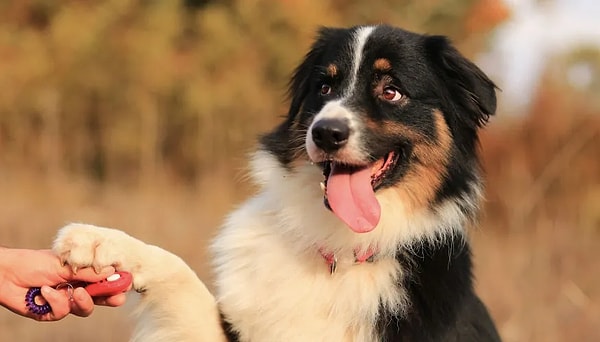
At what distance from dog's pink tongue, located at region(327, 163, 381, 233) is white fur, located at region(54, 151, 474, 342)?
0.49 feet

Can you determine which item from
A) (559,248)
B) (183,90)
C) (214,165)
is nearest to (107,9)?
(183,90)

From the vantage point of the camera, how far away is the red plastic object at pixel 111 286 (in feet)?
11.1

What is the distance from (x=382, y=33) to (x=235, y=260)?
144cm

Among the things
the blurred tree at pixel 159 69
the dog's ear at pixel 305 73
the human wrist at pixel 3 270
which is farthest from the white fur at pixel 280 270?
the blurred tree at pixel 159 69

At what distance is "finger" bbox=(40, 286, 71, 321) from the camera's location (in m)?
3.32

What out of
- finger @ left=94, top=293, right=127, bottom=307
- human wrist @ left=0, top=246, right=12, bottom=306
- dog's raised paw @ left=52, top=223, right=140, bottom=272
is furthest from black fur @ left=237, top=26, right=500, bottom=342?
human wrist @ left=0, top=246, right=12, bottom=306

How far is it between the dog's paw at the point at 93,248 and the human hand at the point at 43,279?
41 millimetres

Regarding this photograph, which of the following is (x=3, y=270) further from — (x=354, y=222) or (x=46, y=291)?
(x=354, y=222)

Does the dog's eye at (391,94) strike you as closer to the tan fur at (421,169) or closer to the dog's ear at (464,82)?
the tan fur at (421,169)

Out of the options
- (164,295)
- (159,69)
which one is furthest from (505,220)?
(159,69)

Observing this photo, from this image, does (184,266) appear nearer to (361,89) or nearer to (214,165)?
(361,89)

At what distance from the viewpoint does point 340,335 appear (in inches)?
147

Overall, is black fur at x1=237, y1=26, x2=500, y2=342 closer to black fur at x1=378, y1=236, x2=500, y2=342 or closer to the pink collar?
black fur at x1=378, y1=236, x2=500, y2=342

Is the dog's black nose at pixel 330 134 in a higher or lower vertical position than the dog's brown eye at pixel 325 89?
lower
